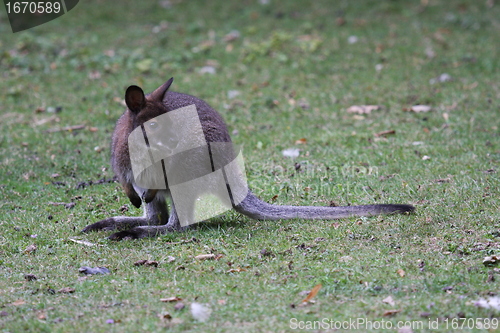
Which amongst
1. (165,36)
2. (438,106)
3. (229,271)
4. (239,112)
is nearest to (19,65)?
(165,36)

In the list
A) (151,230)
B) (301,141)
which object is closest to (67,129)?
(301,141)

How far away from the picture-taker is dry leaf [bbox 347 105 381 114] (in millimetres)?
7359

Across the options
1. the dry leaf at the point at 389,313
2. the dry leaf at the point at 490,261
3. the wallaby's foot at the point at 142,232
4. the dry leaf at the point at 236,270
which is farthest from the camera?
the wallaby's foot at the point at 142,232

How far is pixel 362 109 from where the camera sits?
741 cm

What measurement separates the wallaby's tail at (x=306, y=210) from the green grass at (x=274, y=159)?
0.07 m

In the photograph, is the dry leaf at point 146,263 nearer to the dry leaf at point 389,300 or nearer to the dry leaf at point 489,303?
the dry leaf at point 389,300

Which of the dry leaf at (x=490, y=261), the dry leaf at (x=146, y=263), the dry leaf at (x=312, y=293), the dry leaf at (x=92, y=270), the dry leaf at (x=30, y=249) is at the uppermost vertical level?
the dry leaf at (x=30, y=249)

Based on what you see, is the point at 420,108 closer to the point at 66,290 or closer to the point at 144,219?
the point at 144,219

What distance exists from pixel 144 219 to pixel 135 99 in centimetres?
106

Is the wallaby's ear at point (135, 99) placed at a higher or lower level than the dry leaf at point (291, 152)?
higher

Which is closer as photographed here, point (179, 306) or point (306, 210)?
point (179, 306)

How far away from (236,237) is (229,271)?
583 millimetres

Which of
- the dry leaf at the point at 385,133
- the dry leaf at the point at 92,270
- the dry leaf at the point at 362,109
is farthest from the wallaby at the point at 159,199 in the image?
the dry leaf at the point at 362,109

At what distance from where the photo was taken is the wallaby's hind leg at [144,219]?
4.66m
